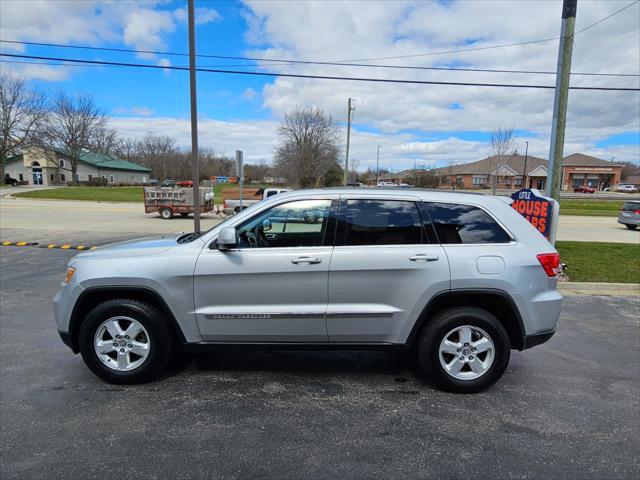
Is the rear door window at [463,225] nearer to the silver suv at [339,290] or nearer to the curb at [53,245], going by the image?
the silver suv at [339,290]

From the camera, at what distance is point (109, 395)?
3.39m

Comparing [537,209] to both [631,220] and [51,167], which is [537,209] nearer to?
[631,220]

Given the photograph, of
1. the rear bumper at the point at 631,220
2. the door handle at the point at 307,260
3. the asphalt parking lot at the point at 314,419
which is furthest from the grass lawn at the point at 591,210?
the door handle at the point at 307,260

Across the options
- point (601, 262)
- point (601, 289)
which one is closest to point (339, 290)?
point (601, 289)

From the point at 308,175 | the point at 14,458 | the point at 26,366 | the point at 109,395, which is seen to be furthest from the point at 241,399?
the point at 308,175

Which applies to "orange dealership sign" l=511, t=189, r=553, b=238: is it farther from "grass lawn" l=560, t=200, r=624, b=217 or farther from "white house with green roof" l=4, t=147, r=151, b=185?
"white house with green roof" l=4, t=147, r=151, b=185

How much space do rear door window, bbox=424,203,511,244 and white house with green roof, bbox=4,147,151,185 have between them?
7575cm

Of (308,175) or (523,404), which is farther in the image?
(308,175)

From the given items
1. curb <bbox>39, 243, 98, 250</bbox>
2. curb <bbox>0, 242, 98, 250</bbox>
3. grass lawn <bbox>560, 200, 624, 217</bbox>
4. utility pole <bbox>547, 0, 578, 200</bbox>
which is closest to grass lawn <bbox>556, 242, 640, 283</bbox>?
utility pole <bbox>547, 0, 578, 200</bbox>

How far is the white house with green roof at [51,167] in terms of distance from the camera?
68.9 metres

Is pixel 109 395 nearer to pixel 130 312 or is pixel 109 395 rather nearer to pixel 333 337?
pixel 130 312

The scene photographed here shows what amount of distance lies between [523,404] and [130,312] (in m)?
3.46

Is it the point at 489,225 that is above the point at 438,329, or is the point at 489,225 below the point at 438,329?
above

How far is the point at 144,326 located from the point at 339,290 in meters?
1.73
